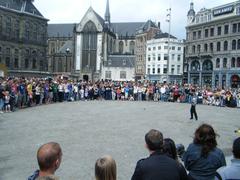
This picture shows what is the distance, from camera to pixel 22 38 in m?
64.0

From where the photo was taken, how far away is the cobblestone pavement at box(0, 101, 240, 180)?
28.1 feet

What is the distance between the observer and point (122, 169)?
A: 853cm

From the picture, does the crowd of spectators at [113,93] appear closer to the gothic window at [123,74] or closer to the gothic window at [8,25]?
the gothic window at [8,25]

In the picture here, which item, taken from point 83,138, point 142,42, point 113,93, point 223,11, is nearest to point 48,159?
point 83,138

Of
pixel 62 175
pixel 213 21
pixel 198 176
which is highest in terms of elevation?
pixel 213 21

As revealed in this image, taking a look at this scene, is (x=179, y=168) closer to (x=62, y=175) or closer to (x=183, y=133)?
(x=62, y=175)

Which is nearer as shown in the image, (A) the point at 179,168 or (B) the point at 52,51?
(A) the point at 179,168

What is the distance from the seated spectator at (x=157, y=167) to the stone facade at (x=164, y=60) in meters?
76.9

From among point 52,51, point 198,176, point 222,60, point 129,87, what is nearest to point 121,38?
point 52,51

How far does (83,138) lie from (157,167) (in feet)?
27.3

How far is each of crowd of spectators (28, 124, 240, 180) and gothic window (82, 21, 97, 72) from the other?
85.4 m

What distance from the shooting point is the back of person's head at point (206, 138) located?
4941 millimetres

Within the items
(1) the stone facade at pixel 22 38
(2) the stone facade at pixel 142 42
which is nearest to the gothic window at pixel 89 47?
(2) the stone facade at pixel 142 42

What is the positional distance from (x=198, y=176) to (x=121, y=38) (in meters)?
99.4
